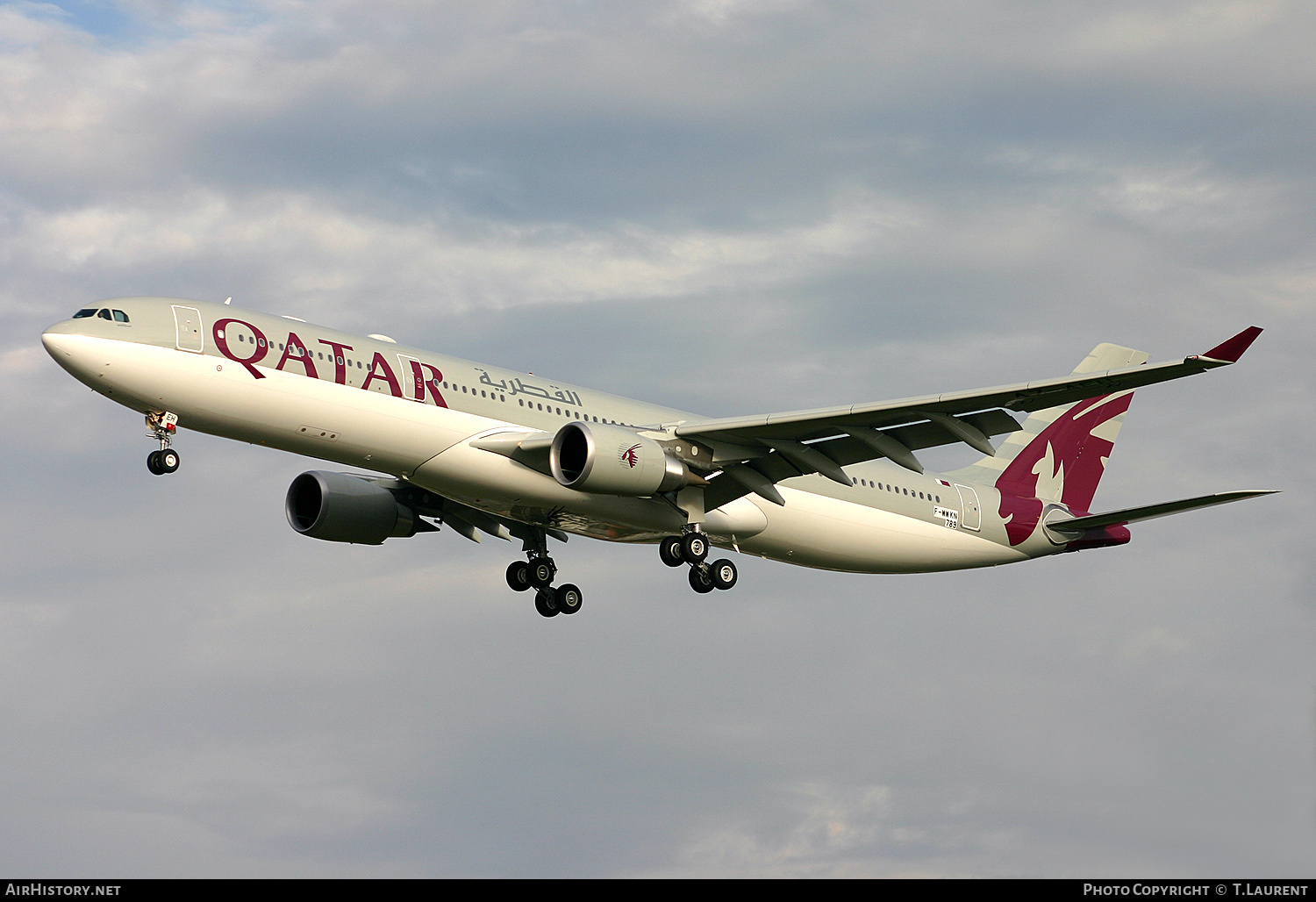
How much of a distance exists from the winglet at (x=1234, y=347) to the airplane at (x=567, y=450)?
0.04 meters

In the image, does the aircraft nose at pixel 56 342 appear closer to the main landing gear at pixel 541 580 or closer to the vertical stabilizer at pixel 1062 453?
the main landing gear at pixel 541 580

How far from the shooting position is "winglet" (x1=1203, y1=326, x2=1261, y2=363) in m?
29.1

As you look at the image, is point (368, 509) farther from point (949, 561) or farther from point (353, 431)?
point (949, 561)

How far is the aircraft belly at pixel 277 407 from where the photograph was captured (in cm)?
3167

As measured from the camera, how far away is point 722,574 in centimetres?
3775

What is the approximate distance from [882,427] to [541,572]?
11254mm

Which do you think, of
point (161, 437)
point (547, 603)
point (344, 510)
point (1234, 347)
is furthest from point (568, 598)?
point (1234, 347)

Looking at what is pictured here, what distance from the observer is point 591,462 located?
33750mm

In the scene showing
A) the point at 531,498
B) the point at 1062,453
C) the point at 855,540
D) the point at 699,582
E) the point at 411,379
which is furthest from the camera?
the point at 1062,453

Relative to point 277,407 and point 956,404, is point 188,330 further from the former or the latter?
point 956,404

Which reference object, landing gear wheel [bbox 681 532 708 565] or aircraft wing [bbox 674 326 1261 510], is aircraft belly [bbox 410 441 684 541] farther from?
aircraft wing [bbox 674 326 1261 510]

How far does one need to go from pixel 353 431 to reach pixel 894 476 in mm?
15368
